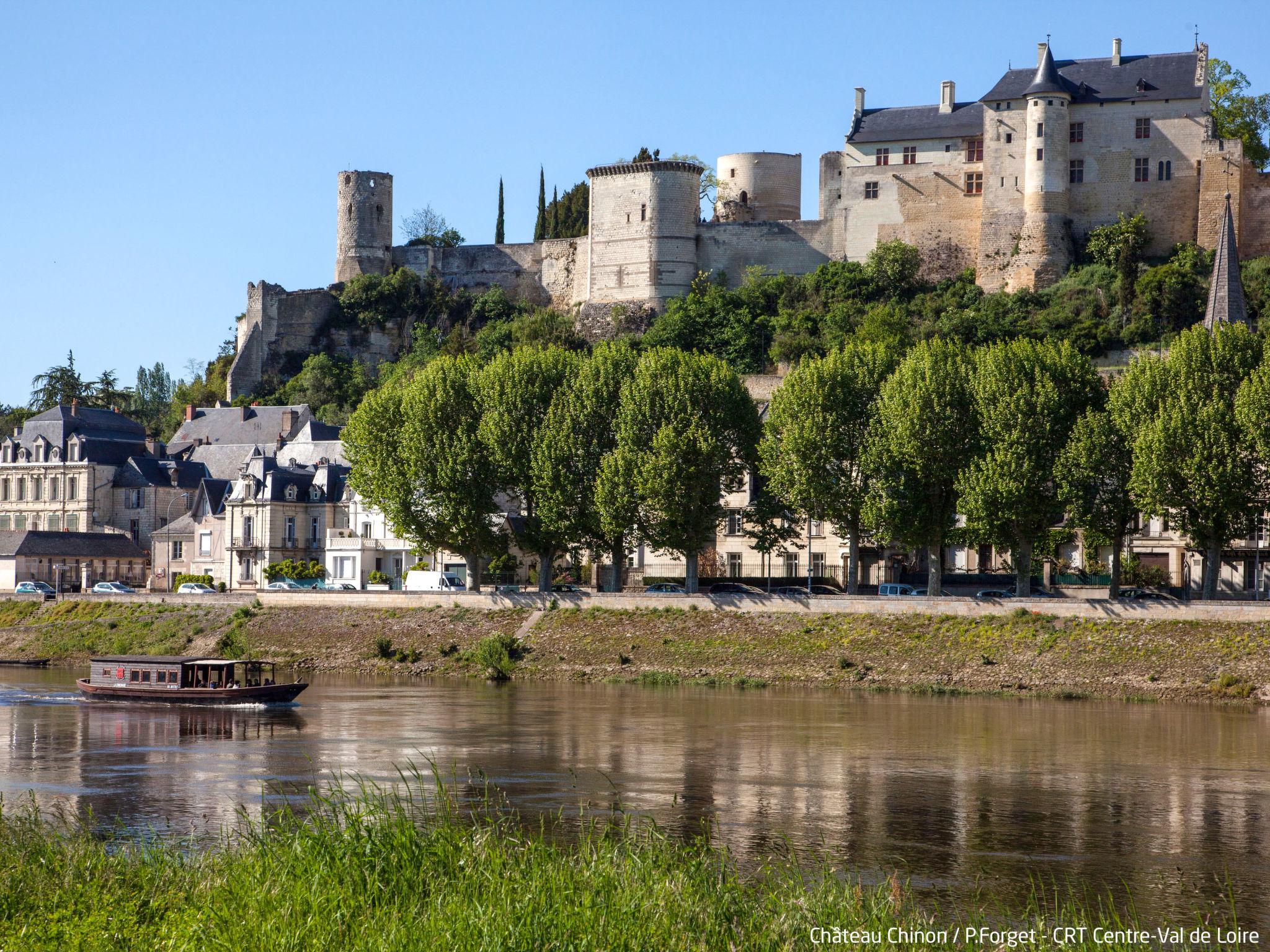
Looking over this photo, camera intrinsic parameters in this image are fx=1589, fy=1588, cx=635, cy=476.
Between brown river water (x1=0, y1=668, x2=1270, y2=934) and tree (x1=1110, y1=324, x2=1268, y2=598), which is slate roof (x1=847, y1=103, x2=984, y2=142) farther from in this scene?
brown river water (x1=0, y1=668, x2=1270, y2=934)

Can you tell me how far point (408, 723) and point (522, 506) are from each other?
21.4 metres

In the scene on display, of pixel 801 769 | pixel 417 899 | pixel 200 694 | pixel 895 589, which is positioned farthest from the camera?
pixel 895 589

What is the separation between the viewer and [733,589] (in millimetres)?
53281

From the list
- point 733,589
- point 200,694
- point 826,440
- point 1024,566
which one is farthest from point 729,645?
point 200,694

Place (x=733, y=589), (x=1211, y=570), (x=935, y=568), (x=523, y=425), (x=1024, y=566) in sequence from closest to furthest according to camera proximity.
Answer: (x=1211, y=570) → (x=1024, y=566) → (x=935, y=568) → (x=733, y=589) → (x=523, y=425)

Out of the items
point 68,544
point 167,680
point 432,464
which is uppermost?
point 432,464

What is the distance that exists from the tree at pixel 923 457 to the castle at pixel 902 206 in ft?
113

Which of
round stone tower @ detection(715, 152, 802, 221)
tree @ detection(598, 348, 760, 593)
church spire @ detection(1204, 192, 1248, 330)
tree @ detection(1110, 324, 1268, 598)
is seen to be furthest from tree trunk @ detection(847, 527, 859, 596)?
round stone tower @ detection(715, 152, 802, 221)

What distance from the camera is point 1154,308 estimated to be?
76.2m

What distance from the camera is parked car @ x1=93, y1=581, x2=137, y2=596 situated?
59.0 m

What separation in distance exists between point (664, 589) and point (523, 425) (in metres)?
7.36

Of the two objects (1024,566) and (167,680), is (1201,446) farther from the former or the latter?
(167,680)

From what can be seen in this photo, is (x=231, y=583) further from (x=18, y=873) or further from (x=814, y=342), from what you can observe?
(x=18, y=873)

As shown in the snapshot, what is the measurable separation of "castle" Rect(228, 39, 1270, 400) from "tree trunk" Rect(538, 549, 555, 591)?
37397 mm
